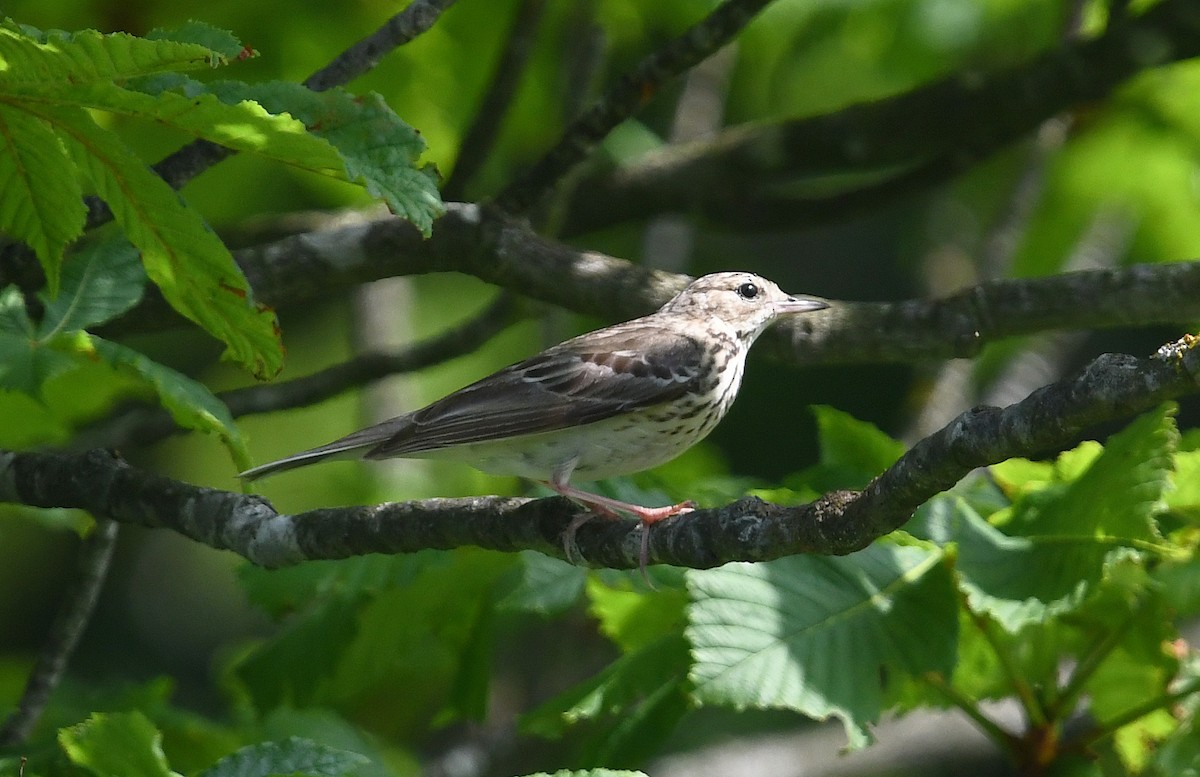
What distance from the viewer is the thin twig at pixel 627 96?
14.1ft

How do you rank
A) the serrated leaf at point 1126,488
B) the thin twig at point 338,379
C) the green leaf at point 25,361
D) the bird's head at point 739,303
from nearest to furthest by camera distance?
the green leaf at point 25,361
the serrated leaf at point 1126,488
the bird's head at point 739,303
the thin twig at point 338,379

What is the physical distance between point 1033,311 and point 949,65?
12.4 ft

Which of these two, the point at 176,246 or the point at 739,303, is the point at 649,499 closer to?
the point at 739,303

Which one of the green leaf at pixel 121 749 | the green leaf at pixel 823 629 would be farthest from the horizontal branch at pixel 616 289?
the green leaf at pixel 121 749

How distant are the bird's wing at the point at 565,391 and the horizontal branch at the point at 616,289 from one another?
1.09 ft

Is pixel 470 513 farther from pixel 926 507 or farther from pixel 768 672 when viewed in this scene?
pixel 926 507

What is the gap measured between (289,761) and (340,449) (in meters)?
1.74

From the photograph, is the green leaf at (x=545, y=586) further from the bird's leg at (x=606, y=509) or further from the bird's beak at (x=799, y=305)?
the bird's beak at (x=799, y=305)

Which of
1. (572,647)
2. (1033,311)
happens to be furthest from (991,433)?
(572,647)

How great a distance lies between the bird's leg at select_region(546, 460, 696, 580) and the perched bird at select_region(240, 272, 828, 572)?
2cm

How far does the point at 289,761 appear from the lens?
2861 millimetres

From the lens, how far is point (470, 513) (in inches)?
140

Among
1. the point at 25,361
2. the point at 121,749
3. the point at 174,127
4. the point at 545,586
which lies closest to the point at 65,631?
the point at 25,361

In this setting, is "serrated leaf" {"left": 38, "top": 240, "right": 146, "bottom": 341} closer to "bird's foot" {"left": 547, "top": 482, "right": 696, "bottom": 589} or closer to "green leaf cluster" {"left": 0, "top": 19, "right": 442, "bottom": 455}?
"green leaf cluster" {"left": 0, "top": 19, "right": 442, "bottom": 455}
